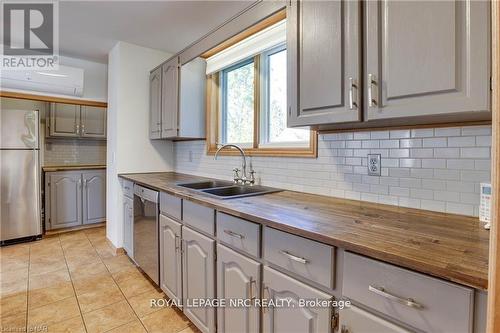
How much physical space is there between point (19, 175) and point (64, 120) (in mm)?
1064

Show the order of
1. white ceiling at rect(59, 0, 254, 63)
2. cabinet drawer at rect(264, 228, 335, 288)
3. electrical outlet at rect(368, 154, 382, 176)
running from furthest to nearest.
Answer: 1. white ceiling at rect(59, 0, 254, 63)
2. electrical outlet at rect(368, 154, 382, 176)
3. cabinet drawer at rect(264, 228, 335, 288)

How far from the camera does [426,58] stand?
929 mm

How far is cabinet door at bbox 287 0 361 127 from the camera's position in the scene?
1.13 m

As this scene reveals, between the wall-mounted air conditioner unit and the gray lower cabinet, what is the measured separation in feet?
3.73

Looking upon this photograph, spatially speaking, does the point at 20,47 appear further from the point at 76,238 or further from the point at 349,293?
the point at 349,293

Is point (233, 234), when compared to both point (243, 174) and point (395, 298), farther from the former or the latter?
point (243, 174)

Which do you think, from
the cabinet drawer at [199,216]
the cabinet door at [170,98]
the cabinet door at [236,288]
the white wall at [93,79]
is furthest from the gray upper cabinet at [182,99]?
the cabinet door at [236,288]

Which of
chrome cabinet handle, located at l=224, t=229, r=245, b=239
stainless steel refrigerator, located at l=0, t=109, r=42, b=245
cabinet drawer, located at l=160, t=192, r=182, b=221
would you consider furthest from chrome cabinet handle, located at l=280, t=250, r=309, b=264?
stainless steel refrigerator, located at l=0, t=109, r=42, b=245

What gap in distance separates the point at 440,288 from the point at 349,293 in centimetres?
26

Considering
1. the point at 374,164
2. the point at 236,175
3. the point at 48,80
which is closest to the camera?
the point at 374,164

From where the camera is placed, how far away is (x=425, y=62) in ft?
3.06

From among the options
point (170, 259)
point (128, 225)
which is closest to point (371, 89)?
point (170, 259)

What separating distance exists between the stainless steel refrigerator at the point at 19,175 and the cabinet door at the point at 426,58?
149 inches

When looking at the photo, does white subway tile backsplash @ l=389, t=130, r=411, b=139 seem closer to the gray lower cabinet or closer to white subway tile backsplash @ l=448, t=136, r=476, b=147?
white subway tile backsplash @ l=448, t=136, r=476, b=147
